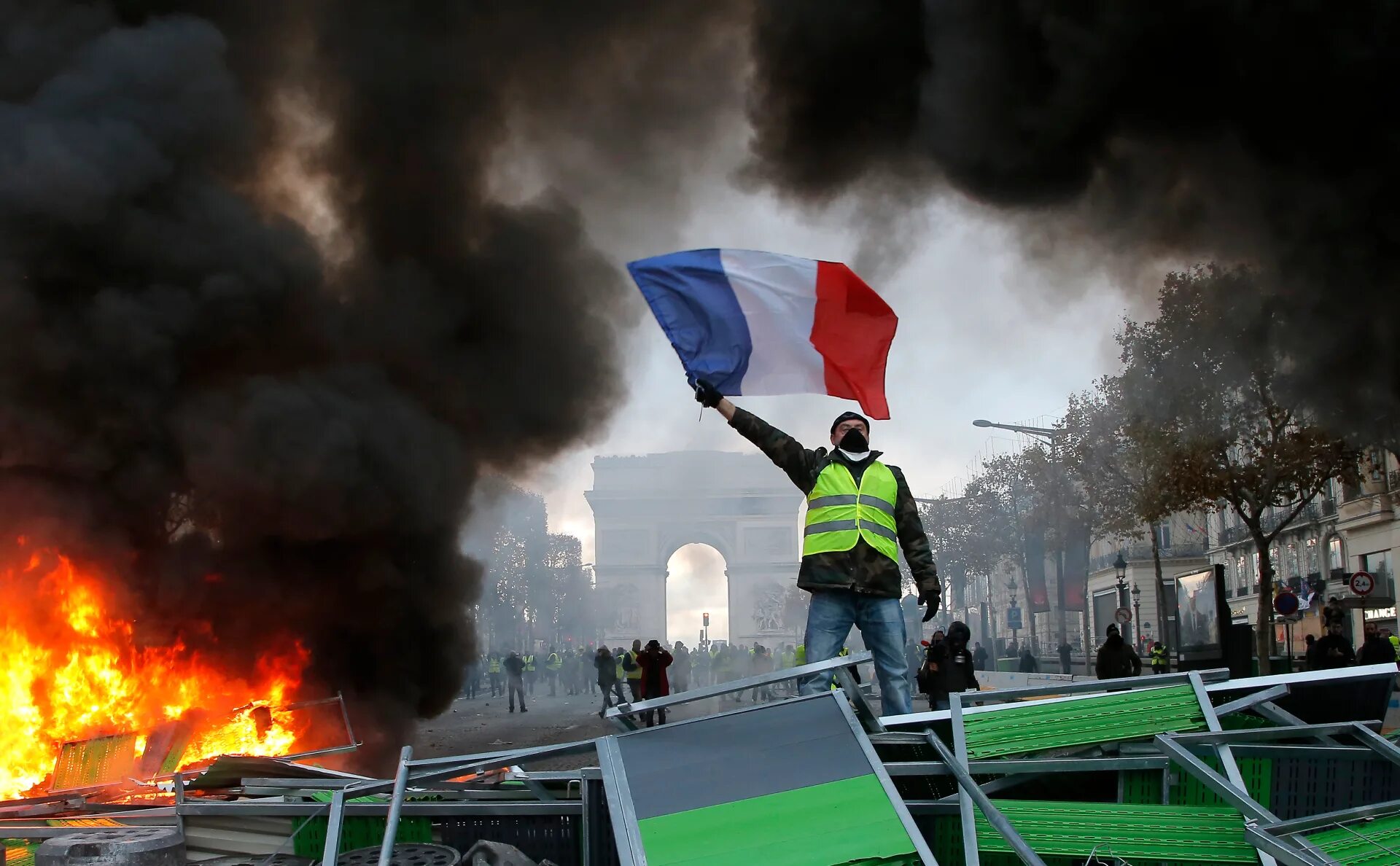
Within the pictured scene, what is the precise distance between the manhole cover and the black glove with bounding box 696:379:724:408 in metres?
2.35

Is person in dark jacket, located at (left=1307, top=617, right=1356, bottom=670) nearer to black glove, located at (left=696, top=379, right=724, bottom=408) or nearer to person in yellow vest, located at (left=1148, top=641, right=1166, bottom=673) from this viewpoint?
person in yellow vest, located at (left=1148, top=641, right=1166, bottom=673)

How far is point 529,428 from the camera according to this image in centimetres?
1481

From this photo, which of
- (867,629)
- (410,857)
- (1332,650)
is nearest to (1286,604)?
(1332,650)

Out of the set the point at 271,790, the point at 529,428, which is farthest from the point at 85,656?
the point at 271,790

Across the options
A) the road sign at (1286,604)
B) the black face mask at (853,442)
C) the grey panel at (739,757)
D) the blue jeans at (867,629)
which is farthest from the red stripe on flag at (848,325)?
the road sign at (1286,604)

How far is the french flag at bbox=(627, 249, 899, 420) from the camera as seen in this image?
6.33 metres

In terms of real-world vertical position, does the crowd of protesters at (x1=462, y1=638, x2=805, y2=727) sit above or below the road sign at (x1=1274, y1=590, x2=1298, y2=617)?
below

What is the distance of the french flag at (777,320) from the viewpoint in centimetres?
633

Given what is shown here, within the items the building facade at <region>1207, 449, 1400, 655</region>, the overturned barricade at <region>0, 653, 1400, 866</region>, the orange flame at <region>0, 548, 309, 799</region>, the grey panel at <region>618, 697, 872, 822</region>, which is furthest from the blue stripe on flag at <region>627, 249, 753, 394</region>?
the building facade at <region>1207, 449, 1400, 655</region>

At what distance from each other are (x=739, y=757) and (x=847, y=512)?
1968 millimetres

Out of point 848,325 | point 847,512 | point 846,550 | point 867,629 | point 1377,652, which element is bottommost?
point 1377,652

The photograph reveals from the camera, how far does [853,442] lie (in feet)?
17.9

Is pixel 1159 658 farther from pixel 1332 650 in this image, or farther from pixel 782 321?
pixel 782 321

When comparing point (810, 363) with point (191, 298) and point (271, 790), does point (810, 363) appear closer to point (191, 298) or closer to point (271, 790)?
point (271, 790)
